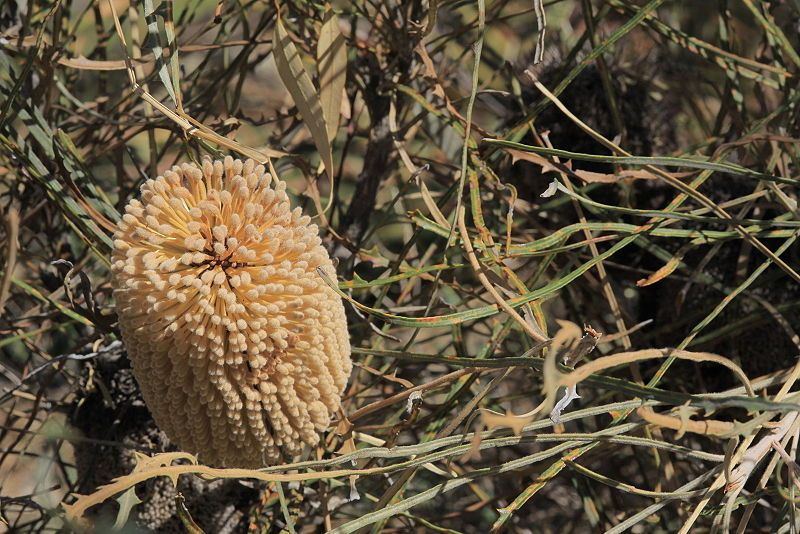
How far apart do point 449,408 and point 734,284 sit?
0.27m

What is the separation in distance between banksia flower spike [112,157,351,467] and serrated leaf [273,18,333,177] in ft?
0.28

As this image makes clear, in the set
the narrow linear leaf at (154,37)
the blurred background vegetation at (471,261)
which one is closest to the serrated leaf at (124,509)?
the blurred background vegetation at (471,261)

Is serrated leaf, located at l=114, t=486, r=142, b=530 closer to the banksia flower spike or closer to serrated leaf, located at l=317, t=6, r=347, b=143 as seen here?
the banksia flower spike

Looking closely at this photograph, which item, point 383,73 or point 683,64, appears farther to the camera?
point 683,64

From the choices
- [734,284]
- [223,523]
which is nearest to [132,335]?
[223,523]

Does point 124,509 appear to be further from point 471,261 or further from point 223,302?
point 471,261

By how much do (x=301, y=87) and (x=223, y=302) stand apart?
0.61 ft

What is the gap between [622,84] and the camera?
910 millimetres

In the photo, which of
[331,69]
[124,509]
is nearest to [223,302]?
[124,509]

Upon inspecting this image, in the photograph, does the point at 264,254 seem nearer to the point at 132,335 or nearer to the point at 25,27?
the point at 132,335

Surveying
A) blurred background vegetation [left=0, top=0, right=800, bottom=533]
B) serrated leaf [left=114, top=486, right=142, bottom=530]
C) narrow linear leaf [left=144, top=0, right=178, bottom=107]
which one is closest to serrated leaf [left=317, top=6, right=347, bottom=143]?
blurred background vegetation [left=0, top=0, right=800, bottom=533]

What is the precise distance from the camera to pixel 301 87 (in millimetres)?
625

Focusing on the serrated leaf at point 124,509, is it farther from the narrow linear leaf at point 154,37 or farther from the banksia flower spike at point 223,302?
the narrow linear leaf at point 154,37

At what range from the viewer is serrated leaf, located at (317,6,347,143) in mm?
656
